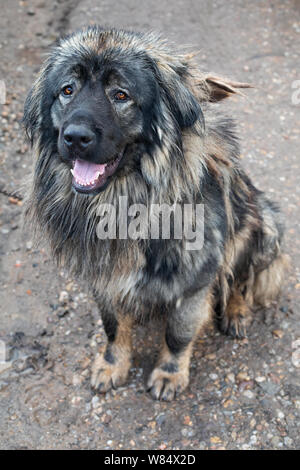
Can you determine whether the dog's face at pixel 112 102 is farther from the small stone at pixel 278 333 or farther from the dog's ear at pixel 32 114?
the small stone at pixel 278 333

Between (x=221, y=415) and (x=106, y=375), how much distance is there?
0.81 m

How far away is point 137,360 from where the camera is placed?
3.84 m

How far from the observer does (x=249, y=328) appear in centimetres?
401

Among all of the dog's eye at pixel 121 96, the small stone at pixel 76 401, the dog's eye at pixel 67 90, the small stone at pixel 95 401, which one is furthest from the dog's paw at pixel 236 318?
the dog's eye at pixel 67 90

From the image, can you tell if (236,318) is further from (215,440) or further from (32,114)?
(32,114)

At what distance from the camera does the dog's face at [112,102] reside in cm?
265

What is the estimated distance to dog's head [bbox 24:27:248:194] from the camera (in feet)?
8.69

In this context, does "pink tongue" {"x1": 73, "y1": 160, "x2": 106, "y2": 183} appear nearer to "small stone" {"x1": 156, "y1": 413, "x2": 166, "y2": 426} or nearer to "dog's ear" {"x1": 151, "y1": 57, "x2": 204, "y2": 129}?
"dog's ear" {"x1": 151, "y1": 57, "x2": 204, "y2": 129}

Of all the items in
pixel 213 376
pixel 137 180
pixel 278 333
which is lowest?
pixel 213 376

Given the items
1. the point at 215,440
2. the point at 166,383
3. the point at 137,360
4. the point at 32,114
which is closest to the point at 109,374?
the point at 137,360

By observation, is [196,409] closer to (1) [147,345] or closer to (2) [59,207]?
(1) [147,345]

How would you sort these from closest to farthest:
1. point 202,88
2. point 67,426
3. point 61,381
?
point 202,88 → point 67,426 → point 61,381

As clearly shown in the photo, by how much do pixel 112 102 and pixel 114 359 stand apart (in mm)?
1831

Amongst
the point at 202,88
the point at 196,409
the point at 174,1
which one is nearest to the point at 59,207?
the point at 202,88
